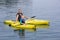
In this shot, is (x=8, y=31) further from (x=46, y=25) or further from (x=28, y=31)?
(x=46, y=25)

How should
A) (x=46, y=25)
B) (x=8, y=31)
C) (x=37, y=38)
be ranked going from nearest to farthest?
(x=37, y=38), (x=8, y=31), (x=46, y=25)

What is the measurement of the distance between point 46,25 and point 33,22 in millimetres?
941

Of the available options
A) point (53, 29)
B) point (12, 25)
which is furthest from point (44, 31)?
point (12, 25)

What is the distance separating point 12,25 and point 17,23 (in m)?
0.40

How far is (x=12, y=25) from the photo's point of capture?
23594 millimetres

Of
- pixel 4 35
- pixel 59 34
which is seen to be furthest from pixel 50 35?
pixel 4 35

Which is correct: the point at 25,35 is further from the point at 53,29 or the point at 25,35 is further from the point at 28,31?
the point at 53,29

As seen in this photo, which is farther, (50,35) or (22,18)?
(22,18)

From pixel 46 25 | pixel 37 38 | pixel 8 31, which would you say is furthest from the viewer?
pixel 46 25

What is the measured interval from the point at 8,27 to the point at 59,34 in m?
3.93

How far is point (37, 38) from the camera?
2033 cm

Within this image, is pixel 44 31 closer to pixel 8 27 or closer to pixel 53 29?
pixel 53 29

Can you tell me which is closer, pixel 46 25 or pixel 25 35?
pixel 25 35

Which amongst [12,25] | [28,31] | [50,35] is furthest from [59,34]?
[12,25]
